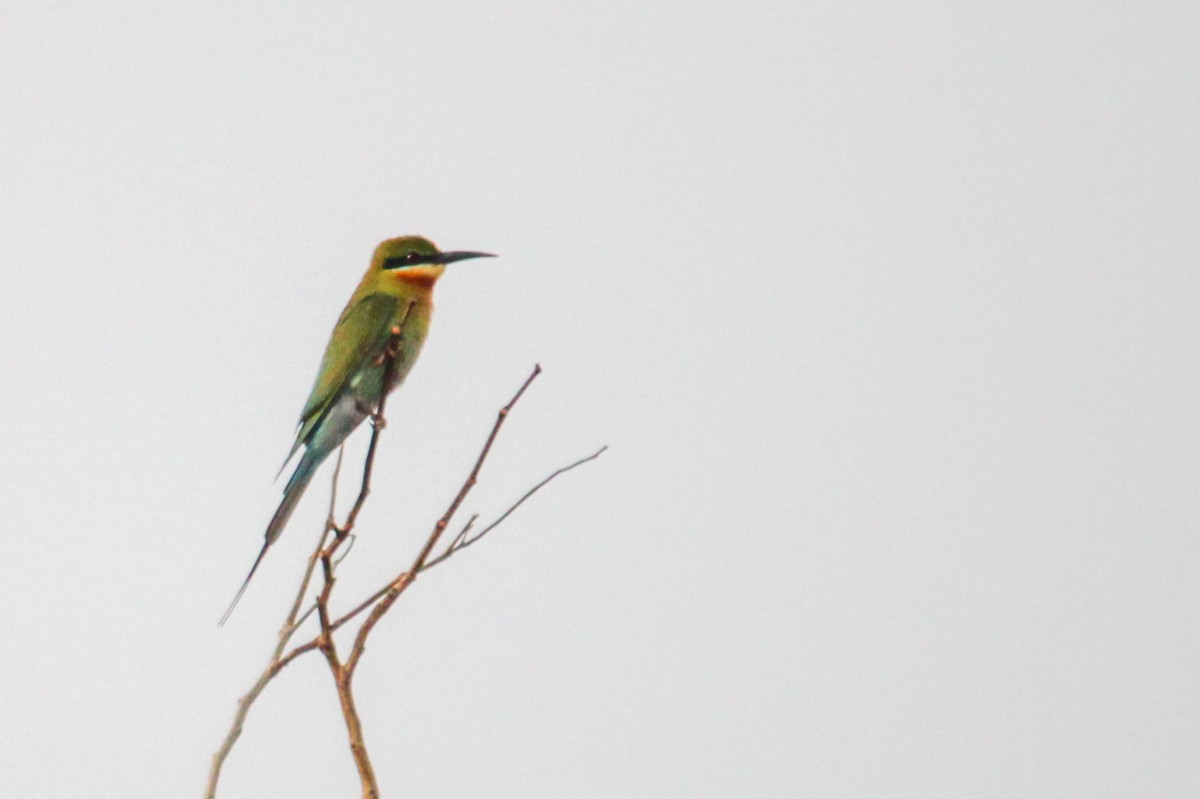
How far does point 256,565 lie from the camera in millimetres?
2768

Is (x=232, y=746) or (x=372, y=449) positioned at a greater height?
(x=372, y=449)

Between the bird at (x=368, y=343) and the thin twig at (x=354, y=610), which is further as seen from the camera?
the bird at (x=368, y=343)

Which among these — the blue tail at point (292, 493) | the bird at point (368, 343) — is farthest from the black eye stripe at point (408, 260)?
the blue tail at point (292, 493)

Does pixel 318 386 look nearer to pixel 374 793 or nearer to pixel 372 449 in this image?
pixel 372 449

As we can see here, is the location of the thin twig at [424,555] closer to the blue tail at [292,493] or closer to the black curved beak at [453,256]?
the blue tail at [292,493]

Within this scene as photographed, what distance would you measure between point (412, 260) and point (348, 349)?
1.15 feet

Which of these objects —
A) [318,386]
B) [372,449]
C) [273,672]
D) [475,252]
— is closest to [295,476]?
[318,386]

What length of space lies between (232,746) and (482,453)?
0.44m

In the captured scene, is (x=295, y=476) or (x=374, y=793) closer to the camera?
(x=374, y=793)

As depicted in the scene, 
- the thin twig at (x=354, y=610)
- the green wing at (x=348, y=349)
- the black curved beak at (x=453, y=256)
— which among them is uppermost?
the black curved beak at (x=453, y=256)

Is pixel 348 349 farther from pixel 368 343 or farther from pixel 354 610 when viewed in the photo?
pixel 354 610

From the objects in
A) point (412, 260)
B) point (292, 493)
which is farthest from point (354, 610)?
point (412, 260)

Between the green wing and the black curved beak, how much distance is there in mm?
182

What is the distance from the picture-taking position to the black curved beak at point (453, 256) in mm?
3706
